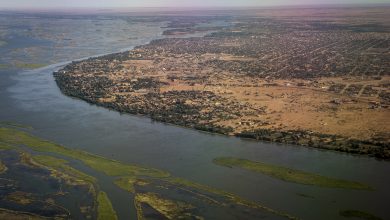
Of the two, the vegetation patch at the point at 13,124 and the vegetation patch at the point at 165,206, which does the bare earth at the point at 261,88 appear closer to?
the vegetation patch at the point at 13,124

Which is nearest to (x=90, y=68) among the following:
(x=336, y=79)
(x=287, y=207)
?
(x=336, y=79)

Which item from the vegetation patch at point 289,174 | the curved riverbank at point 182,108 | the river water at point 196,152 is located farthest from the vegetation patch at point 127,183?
the curved riverbank at point 182,108

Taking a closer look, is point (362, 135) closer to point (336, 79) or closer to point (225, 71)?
point (336, 79)

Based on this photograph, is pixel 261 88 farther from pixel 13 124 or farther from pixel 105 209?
pixel 105 209

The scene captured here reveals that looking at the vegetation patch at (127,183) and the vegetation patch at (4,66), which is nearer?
the vegetation patch at (127,183)

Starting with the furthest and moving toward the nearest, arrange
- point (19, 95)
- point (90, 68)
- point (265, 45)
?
point (265, 45) → point (90, 68) → point (19, 95)

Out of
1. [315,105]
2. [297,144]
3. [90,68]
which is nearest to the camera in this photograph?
[297,144]

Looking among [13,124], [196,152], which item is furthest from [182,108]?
[13,124]
